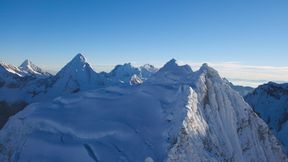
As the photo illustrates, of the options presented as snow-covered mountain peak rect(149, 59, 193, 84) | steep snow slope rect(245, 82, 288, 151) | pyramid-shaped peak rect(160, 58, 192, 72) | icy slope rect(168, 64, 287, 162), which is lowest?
steep snow slope rect(245, 82, 288, 151)

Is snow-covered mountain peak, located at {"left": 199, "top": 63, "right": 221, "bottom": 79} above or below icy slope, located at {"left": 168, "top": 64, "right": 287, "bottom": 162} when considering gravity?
above

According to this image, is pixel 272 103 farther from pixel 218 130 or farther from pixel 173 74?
pixel 218 130

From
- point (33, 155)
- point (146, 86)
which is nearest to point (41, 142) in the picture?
point (33, 155)

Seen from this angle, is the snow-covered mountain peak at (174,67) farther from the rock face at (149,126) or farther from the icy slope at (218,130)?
the icy slope at (218,130)

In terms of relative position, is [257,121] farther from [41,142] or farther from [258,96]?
[258,96]

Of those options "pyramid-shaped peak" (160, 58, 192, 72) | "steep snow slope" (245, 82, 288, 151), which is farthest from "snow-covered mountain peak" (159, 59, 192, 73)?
"steep snow slope" (245, 82, 288, 151)

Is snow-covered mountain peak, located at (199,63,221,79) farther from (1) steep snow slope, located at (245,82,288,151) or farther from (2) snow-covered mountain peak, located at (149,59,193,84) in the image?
(1) steep snow slope, located at (245,82,288,151)
